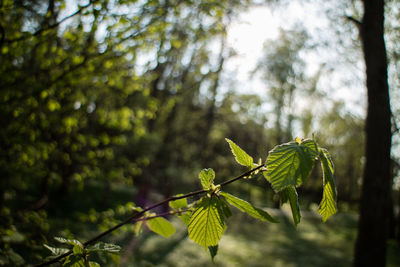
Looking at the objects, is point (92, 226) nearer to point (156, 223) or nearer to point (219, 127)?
point (156, 223)

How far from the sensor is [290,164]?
61 centimetres

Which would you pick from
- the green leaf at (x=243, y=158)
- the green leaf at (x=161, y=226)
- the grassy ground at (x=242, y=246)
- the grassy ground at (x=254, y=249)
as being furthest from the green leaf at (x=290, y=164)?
the grassy ground at (x=254, y=249)

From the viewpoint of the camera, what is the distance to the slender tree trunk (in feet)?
11.3

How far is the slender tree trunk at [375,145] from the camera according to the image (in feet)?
11.3

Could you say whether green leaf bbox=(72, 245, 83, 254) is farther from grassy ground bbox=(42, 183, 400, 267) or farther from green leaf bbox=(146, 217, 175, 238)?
grassy ground bbox=(42, 183, 400, 267)

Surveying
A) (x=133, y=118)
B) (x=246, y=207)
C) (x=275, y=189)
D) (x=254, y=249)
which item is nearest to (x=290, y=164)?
(x=275, y=189)

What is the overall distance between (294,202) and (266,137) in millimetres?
25806

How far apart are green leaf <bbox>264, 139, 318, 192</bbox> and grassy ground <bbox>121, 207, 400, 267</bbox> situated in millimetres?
4988

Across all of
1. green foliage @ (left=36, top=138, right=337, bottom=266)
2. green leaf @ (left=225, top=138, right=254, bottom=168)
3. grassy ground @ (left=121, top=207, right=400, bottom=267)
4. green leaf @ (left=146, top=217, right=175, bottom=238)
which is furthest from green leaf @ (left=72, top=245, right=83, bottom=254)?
grassy ground @ (left=121, top=207, right=400, bottom=267)

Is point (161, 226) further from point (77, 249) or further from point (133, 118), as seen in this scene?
point (133, 118)

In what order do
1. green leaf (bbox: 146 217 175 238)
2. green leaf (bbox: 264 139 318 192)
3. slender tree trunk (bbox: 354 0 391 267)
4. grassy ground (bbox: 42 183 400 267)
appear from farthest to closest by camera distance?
grassy ground (bbox: 42 183 400 267), slender tree trunk (bbox: 354 0 391 267), green leaf (bbox: 146 217 175 238), green leaf (bbox: 264 139 318 192)

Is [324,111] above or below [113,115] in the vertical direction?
above

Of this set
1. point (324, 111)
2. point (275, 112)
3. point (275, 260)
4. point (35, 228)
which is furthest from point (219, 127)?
point (35, 228)

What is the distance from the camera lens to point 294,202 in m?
0.68
